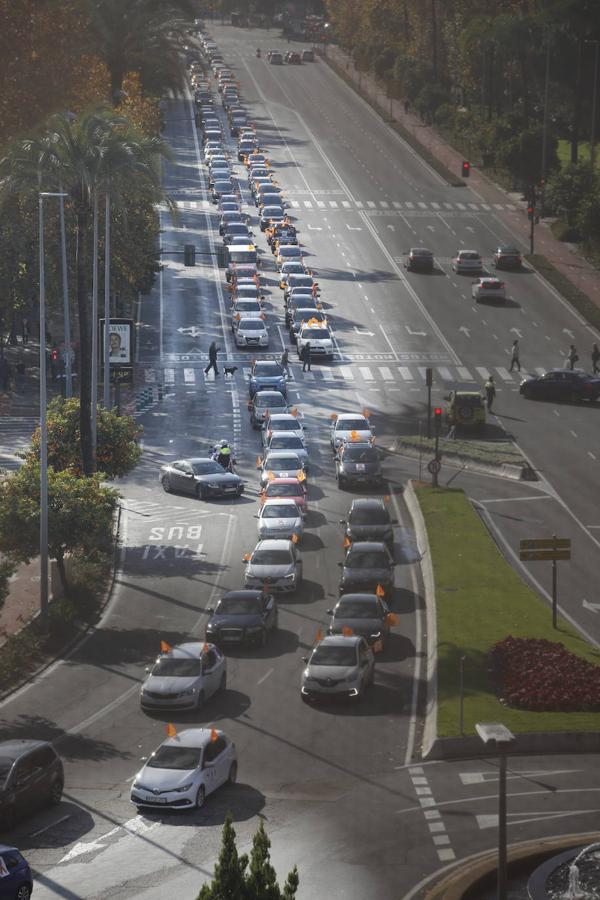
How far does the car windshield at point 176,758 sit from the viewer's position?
113 ft

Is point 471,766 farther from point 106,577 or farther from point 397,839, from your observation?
point 106,577

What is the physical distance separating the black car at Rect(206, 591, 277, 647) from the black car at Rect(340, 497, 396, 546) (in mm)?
9192

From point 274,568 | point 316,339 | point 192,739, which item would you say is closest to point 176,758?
point 192,739

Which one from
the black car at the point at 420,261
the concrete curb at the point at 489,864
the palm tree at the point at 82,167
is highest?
the palm tree at the point at 82,167

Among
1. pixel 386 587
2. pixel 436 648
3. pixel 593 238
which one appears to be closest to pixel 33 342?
pixel 593 238

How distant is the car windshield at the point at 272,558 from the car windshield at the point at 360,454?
46.7 ft

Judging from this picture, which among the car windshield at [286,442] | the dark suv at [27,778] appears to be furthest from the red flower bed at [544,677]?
the car windshield at [286,442]

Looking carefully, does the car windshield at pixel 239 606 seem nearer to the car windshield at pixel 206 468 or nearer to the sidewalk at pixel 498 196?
the car windshield at pixel 206 468

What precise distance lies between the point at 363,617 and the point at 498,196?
86.8 meters

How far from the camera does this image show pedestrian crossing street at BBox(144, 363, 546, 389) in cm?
8425

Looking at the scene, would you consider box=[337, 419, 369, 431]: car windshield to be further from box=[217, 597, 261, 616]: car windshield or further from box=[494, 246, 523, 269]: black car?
box=[494, 246, 523, 269]: black car

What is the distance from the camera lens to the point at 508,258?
107 metres

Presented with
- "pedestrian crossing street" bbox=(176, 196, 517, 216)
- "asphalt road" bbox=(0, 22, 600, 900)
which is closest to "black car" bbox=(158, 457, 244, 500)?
"asphalt road" bbox=(0, 22, 600, 900)

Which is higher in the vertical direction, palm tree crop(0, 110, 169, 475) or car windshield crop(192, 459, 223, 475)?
palm tree crop(0, 110, 169, 475)
